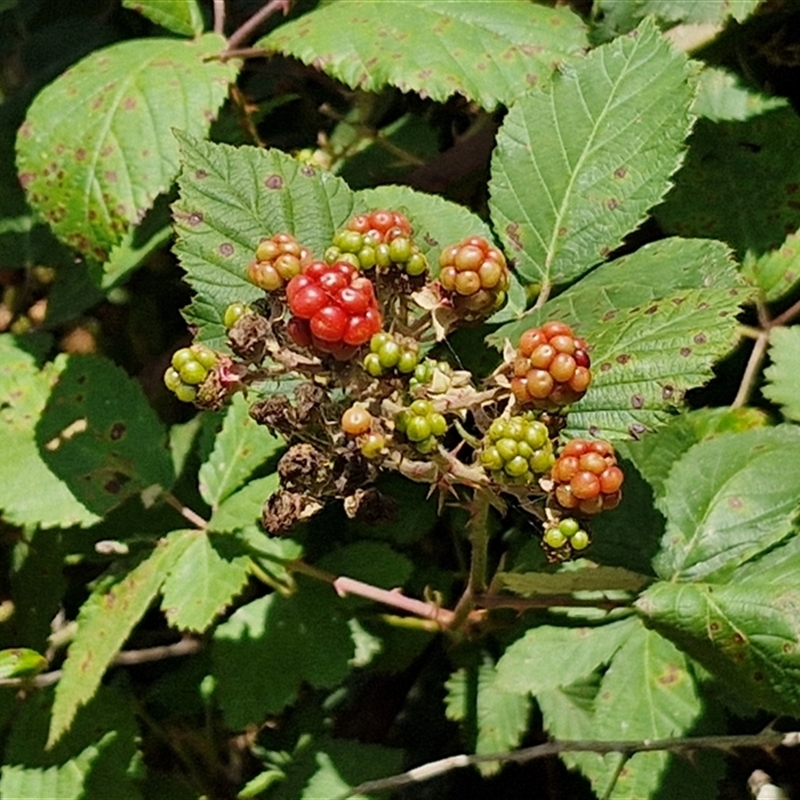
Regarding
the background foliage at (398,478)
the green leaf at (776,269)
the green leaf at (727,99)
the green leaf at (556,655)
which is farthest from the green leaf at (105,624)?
the green leaf at (727,99)

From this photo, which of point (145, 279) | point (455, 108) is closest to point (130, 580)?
point (145, 279)

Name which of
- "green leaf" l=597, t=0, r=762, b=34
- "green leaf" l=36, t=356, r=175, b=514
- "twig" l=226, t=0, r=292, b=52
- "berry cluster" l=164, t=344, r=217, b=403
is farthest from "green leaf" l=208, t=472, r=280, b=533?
"green leaf" l=597, t=0, r=762, b=34

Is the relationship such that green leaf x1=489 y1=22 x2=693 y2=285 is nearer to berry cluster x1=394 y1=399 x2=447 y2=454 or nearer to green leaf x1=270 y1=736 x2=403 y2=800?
berry cluster x1=394 y1=399 x2=447 y2=454

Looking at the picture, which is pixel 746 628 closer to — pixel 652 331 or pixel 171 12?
pixel 652 331

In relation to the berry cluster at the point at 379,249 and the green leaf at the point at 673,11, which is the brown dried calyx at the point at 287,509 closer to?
the berry cluster at the point at 379,249

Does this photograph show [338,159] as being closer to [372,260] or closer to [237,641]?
[237,641]
